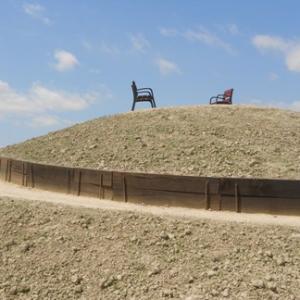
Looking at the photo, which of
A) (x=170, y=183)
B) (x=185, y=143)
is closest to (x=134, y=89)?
(x=185, y=143)

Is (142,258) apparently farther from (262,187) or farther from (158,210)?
(262,187)

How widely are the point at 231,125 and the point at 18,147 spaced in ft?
30.7

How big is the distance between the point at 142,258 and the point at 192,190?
3747 millimetres

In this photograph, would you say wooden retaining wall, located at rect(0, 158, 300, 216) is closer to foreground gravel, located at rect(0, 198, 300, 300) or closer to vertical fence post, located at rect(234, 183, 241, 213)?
vertical fence post, located at rect(234, 183, 241, 213)

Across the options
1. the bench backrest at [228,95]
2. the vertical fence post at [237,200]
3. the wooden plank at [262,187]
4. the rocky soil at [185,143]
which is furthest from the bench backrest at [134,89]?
the vertical fence post at [237,200]

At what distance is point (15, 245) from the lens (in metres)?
9.26

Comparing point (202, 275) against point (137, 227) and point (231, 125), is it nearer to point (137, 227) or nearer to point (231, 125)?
point (137, 227)

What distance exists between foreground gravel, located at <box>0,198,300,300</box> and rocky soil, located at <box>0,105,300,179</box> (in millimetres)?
4607

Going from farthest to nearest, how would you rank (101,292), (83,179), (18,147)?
(18,147), (83,179), (101,292)

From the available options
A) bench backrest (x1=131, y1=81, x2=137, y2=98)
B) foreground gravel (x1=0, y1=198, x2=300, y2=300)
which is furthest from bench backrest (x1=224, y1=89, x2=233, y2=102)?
foreground gravel (x1=0, y1=198, x2=300, y2=300)

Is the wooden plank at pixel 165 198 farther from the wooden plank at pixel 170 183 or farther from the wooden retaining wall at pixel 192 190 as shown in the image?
the wooden plank at pixel 170 183

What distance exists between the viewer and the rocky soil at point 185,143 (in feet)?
47.3

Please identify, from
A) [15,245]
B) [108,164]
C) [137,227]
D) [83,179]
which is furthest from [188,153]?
[15,245]

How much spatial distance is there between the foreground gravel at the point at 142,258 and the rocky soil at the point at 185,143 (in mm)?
4607
